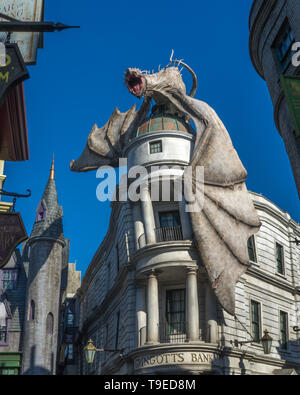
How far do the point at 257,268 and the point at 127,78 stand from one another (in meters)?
13.1

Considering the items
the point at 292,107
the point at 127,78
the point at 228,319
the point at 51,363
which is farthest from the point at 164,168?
the point at 51,363

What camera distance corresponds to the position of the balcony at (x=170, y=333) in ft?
74.3

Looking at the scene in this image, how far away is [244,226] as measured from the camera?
81.6ft

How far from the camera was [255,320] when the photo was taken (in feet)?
85.5

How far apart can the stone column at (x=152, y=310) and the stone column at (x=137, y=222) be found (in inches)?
87.9

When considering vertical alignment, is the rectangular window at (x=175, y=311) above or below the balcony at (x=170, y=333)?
above

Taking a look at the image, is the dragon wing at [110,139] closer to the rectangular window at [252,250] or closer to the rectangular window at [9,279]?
the rectangular window at [252,250]

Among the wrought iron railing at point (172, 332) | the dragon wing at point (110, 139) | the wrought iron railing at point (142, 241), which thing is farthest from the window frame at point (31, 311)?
the wrought iron railing at point (172, 332)

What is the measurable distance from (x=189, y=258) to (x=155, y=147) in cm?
679

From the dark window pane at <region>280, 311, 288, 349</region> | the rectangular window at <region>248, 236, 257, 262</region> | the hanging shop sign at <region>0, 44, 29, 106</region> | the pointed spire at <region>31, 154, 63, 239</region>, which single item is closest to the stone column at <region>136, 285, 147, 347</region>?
the rectangular window at <region>248, 236, 257, 262</region>

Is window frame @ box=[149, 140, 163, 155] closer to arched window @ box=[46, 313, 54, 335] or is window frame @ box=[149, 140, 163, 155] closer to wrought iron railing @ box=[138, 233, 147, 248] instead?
wrought iron railing @ box=[138, 233, 147, 248]

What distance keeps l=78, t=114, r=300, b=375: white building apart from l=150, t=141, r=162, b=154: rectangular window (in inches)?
2.2

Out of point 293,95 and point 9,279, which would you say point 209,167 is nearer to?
point 293,95

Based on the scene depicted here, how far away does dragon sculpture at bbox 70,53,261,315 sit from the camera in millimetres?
22828
